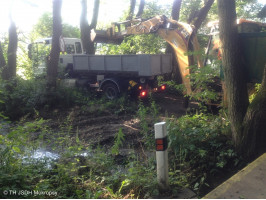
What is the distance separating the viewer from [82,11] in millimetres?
14445

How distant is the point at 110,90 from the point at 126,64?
137 cm

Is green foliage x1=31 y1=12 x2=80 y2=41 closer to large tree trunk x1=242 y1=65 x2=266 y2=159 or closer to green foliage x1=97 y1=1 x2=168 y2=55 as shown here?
green foliage x1=97 y1=1 x2=168 y2=55

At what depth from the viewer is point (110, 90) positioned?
1078 centimetres

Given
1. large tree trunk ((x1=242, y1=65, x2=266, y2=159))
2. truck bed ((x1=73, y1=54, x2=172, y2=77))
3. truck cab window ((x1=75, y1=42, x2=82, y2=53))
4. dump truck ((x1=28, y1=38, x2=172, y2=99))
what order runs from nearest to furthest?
large tree trunk ((x1=242, y1=65, x2=266, y2=159))
truck bed ((x1=73, y1=54, x2=172, y2=77))
dump truck ((x1=28, y1=38, x2=172, y2=99))
truck cab window ((x1=75, y1=42, x2=82, y2=53))

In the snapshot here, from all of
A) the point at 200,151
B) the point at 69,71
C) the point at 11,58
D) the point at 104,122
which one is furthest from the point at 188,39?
the point at 11,58

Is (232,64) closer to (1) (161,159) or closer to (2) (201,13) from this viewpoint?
(1) (161,159)

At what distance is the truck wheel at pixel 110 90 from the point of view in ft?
34.6

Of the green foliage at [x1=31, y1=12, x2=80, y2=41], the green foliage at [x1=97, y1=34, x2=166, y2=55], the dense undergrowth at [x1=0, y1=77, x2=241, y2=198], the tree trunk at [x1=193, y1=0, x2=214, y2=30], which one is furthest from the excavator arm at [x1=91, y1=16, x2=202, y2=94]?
the green foliage at [x1=31, y1=12, x2=80, y2=41]

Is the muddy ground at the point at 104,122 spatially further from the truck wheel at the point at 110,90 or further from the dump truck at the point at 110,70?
the truck wheel at the point at 110,90

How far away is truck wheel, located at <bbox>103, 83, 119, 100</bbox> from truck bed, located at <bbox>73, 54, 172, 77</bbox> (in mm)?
547

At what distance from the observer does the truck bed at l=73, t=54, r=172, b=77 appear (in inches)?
376

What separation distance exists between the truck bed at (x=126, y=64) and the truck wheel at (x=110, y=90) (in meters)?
0.55

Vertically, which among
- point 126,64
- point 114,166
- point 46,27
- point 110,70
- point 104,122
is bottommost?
point 114,166

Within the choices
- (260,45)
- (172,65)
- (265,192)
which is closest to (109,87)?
(172,65)
